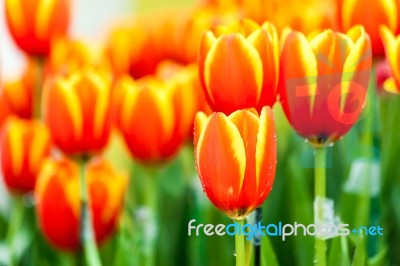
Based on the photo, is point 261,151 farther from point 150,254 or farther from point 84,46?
point 84,46

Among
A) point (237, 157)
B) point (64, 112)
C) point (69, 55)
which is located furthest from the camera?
point (69, 55)

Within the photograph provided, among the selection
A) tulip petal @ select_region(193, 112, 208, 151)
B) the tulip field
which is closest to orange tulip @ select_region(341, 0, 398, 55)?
the tulip field

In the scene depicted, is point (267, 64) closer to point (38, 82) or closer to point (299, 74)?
point (299, 74)

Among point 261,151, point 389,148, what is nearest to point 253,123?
point 261,151

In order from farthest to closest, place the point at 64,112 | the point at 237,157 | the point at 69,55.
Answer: the point at 69,55, the point at 64,112, the point at 237,157

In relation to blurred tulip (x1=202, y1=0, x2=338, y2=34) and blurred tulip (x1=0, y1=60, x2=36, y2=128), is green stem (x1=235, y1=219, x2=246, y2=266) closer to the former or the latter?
blurred tulip (x1=202, y1=0, x2=338, y2=34)

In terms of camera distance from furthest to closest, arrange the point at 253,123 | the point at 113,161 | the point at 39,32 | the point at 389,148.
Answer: the point at 113,161, the point at 39,32, the point at 389,148, the point at 253,123

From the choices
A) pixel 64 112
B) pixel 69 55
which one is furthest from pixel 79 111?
pixel 69 55

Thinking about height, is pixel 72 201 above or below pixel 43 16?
below
